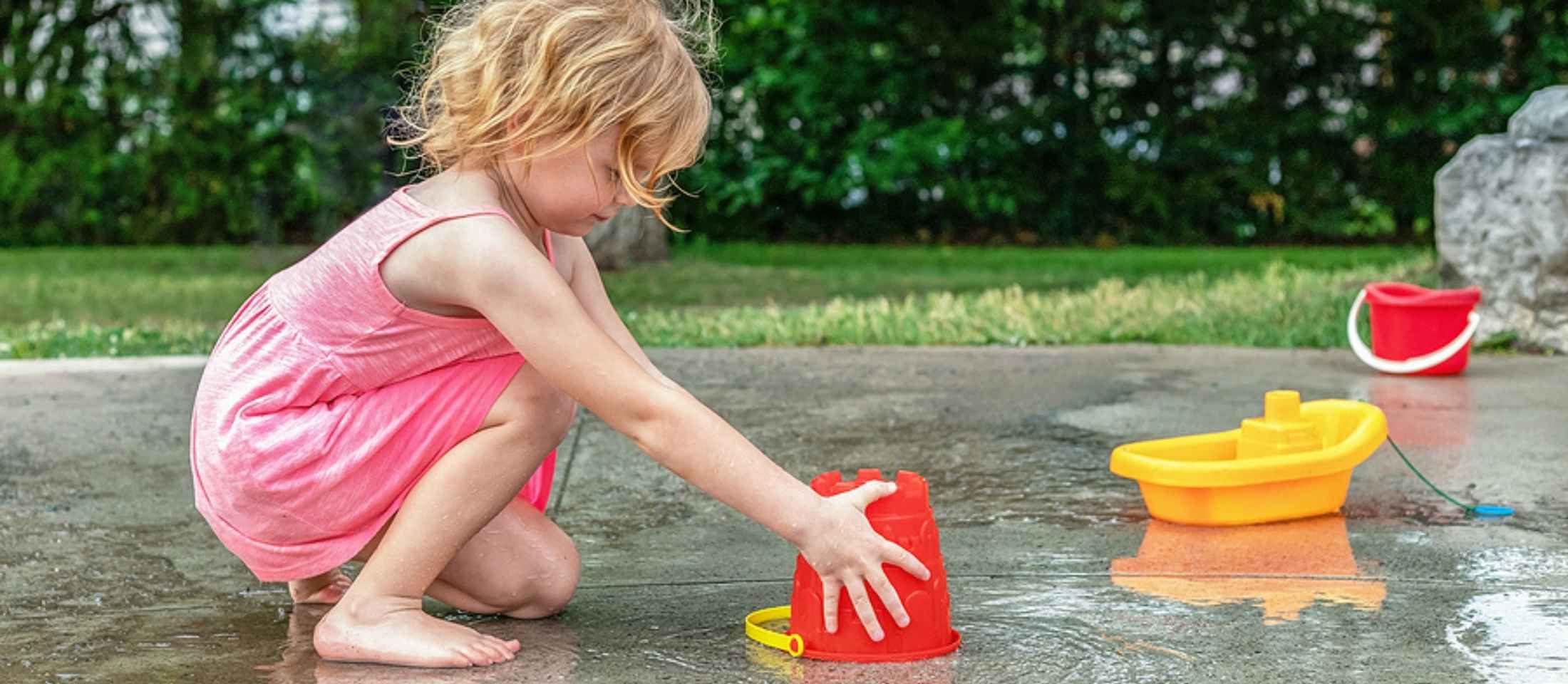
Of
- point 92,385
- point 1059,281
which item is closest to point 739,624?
point 92,385

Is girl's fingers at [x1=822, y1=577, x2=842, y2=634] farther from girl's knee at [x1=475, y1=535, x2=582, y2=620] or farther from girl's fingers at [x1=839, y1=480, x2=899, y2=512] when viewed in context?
girl's knee at [x1=475, y1=535, x2=582, y2=620]

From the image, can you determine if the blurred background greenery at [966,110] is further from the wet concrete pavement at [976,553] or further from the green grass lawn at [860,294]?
the wet concrete pavement at [976,553]

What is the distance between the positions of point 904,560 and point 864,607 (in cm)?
8

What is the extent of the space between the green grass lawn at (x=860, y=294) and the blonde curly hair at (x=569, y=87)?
10.8 feet

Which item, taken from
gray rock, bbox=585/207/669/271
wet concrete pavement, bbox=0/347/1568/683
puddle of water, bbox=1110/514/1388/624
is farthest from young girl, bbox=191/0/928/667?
gray rock, bbox=585/207/669/271

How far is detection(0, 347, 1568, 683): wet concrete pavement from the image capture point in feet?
7.17

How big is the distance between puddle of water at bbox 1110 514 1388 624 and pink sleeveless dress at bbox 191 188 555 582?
3.44 feet

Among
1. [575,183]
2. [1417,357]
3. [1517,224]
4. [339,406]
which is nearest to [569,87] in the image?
[575,183]

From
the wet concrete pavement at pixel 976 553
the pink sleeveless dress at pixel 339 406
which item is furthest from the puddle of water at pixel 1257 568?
the pink sleeveless dress at pixel 339 406

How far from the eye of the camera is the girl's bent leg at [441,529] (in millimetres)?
2213

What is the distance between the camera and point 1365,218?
37.9 feet

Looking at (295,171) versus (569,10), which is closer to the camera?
(569,10)

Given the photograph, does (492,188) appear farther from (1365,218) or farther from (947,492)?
(1365,218)

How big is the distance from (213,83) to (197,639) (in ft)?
31.8
